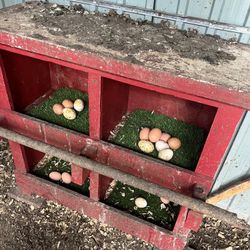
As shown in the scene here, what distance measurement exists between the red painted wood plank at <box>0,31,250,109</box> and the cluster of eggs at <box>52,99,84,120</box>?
1.88 feet

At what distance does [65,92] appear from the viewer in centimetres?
212

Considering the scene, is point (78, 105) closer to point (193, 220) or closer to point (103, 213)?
point (103, 213)

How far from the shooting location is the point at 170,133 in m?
1.86

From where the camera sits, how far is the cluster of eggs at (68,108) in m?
1.87

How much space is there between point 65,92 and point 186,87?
3.95ft

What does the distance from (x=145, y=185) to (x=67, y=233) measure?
1.11 m

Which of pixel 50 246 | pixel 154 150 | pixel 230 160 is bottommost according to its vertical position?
pixel 50 246

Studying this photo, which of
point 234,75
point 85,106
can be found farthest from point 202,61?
point 85,106

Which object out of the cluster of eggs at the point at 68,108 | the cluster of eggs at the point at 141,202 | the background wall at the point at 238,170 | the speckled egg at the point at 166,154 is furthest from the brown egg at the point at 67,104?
the background wall at the point at 238,170

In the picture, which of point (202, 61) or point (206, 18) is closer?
point (202, 61)

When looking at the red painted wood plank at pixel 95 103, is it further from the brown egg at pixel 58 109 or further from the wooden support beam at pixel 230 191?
the wooden support beam at pixel 230 191

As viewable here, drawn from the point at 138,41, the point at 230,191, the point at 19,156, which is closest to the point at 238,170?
the point at 230,191

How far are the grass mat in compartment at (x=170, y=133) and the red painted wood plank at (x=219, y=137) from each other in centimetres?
24

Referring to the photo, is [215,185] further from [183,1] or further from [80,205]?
[183,1]
